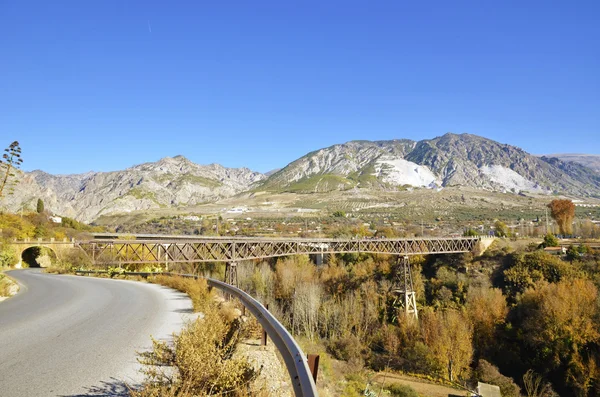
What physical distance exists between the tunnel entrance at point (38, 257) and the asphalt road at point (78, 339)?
47762 mm

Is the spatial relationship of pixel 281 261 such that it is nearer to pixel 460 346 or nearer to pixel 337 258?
pixel 337 258

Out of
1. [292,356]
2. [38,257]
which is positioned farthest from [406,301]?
[38,257]

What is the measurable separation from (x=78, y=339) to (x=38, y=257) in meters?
56.8

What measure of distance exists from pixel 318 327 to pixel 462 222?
71.6m

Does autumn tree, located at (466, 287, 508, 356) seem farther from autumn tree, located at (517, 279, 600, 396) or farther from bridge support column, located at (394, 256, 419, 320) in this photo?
bridge support column, located at (394, 256, 419, 320)

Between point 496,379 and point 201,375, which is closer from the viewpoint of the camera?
point 201,375

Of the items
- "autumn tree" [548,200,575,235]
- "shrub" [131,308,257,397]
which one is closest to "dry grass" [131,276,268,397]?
"shrub" [131,308,257,397]

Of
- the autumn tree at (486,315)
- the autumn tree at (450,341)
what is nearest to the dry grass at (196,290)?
the autumn tree at (450,341)

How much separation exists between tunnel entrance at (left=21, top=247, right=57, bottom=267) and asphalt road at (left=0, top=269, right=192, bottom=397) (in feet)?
157

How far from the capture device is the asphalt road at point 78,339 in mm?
4887

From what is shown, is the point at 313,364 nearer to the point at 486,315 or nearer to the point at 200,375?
the point at 200,375

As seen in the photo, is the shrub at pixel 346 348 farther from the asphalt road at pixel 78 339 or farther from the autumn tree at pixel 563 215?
the autumn tree at pixel 563 215

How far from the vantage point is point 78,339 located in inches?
279

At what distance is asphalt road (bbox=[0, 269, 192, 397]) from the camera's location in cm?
489
